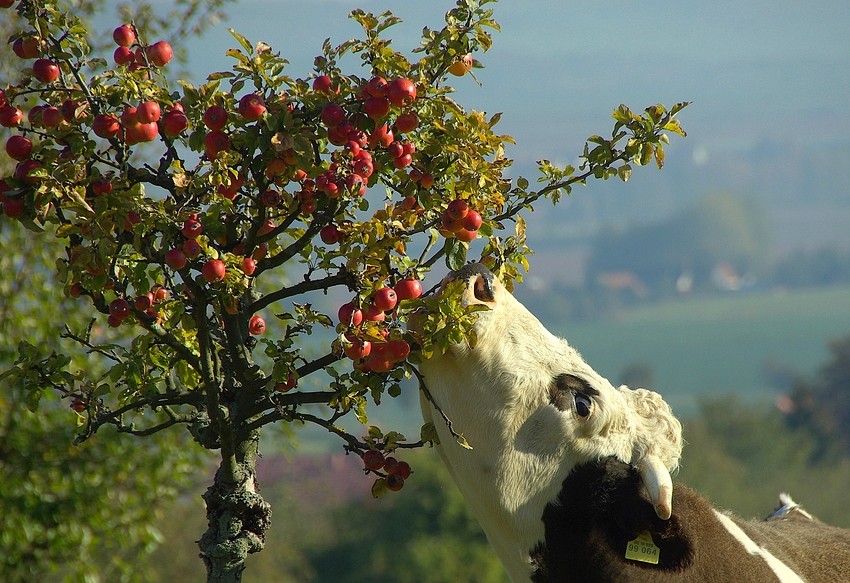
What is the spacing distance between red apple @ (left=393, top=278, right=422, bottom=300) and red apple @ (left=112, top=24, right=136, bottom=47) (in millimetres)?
1246

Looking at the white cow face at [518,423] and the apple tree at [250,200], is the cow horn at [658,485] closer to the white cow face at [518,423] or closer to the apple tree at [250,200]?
the white cow face at [518,423]

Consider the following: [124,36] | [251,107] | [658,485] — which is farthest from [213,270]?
[658,485]

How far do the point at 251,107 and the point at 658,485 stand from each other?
2.04 metres

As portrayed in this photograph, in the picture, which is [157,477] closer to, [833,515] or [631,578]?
[631,578]

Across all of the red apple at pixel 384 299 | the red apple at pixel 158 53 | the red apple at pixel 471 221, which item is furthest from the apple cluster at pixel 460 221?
the red apple at pixel 158 53

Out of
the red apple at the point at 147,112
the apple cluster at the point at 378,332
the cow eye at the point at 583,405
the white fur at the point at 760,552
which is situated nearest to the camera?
the red apple at the point at 147,112

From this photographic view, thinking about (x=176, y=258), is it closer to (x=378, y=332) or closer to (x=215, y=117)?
(x=215, y=117)

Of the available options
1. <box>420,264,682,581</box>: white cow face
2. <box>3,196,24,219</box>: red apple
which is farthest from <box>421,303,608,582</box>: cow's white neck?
<box>3,196,24,219</box>: red apple

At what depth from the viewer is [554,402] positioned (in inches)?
163

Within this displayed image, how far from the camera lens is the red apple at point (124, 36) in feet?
11.6

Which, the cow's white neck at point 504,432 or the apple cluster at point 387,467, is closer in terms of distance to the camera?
the apple cluster at point 387,467

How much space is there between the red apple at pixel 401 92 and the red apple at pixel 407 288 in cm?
59

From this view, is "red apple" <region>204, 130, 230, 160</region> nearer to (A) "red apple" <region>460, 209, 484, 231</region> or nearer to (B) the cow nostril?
(A) "red apple" <region>460, 209, 484, 231</region>

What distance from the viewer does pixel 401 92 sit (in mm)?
3242
